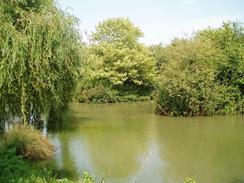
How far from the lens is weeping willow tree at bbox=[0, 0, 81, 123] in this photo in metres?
10.7

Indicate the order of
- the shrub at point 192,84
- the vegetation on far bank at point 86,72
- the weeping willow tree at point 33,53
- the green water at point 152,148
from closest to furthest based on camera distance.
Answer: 1. the weeping willow tree at point 33,53
2. the vegetation on far bank at point 86,72
3. the green water at point 152,148
4. the shrub at point 192,84

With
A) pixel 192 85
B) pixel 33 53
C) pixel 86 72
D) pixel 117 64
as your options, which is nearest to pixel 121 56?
pixel 117 64

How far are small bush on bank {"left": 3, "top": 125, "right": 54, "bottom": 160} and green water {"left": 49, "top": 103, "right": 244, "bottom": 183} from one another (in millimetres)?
666

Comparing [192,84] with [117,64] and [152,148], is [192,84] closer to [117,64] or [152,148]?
[152,148]

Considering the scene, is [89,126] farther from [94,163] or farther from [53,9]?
[53,9]

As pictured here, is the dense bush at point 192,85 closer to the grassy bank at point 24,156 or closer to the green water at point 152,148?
the green water at point 152,148

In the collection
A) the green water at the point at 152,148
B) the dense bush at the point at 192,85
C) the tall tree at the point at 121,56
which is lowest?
the green water at the point at 152,148

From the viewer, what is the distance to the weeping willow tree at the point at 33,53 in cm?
1066

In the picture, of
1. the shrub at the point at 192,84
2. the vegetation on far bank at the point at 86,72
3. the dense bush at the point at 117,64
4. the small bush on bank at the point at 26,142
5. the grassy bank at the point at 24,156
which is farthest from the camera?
the dense bush at the point at 117,64

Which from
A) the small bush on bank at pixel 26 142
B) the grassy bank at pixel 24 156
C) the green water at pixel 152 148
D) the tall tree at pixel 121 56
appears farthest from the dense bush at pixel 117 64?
the small bush on bank at pixel 26 142

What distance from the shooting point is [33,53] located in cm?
1094

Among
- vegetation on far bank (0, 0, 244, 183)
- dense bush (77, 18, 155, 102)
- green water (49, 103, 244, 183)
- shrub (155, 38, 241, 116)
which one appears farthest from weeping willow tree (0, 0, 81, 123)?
dense bush (77, 18, 155, 102)

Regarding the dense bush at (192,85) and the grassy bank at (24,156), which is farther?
the dense bush at (192,85)

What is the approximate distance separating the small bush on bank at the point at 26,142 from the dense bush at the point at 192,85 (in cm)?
1239
